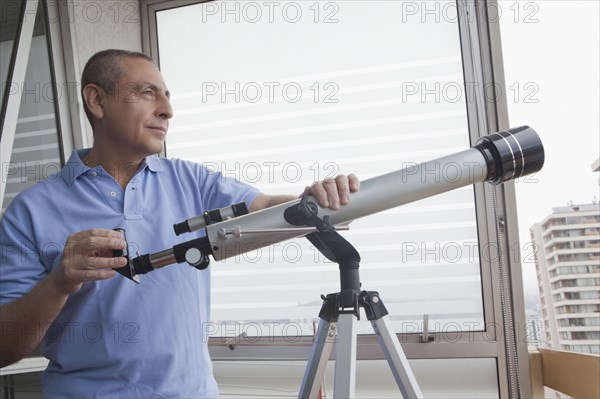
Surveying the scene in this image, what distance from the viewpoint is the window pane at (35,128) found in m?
2.36

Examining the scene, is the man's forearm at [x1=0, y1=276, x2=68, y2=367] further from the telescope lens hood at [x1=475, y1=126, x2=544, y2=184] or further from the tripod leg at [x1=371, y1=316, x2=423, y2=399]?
the telescope lens hood at [x1=475, y1=126, x2=544, y2=184]

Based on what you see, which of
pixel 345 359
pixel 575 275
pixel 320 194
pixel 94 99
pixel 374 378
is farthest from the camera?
pixel 374 378

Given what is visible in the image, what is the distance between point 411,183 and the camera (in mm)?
1194

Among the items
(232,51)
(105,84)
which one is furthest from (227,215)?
(232,51)

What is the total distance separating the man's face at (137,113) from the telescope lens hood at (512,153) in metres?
0.77

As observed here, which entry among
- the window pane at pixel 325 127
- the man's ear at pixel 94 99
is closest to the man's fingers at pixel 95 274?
the man's ear at pixel 94 99

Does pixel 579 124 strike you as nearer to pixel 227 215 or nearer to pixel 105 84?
pixel 227 215

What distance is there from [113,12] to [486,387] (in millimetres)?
2277

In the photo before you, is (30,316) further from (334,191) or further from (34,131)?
(34,131)

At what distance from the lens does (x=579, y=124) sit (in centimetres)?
195

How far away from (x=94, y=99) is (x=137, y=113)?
0.19 meters

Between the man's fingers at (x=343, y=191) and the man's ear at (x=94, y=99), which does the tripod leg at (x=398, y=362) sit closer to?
the man's fingers at (x=343, y=191)

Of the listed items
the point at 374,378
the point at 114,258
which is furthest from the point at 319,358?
the point at 374,378

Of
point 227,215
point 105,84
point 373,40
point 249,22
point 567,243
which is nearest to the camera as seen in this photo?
point 227,215
